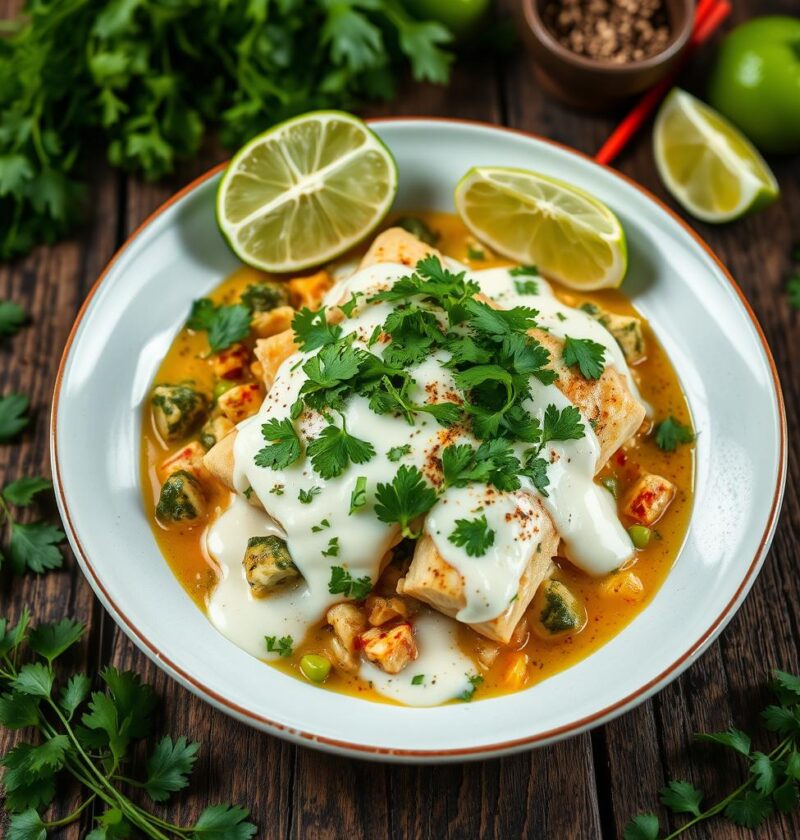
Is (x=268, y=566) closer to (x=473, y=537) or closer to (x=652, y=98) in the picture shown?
(x=473, y=537)

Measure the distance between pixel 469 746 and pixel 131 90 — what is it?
16.2ft

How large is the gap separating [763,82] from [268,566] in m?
4.58

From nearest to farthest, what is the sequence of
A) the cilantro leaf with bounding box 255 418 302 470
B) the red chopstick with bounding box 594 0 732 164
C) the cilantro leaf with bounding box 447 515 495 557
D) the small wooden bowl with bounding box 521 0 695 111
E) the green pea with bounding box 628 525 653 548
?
the cilantro leaf with bounding box 447 515 495 557
the cilantro leaf with bounding box 255 418 302 470
the green pea with bounding box 628 525 653 548
the small wooden bowl with bounding box 521 0 695 111
the red chopstick with bounding box 594 0 732 164

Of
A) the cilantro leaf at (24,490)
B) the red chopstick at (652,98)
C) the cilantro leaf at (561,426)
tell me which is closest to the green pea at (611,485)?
the cilantro leaf at (561,426)

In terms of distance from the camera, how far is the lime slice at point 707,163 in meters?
6.14

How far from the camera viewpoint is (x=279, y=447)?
472cm

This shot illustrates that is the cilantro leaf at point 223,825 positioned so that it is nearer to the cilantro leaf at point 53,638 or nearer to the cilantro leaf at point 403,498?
the cilantro leaf at point 53,638

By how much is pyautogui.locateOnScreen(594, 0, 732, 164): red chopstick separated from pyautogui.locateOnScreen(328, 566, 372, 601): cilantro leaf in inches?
141

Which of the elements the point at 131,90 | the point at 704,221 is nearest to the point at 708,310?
the point at 704,221

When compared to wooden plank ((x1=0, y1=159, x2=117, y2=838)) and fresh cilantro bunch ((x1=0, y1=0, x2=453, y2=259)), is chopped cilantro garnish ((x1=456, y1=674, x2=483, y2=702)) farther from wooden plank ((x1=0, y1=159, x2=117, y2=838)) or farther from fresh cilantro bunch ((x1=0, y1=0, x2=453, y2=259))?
fresh cilantro bunch ((x1=0, y1=0, x2=453, y2=259))

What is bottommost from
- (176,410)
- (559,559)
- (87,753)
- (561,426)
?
(87,753)

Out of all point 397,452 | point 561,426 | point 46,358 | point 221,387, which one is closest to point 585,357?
point 561,426

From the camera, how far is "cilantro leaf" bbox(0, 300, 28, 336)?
6070mm

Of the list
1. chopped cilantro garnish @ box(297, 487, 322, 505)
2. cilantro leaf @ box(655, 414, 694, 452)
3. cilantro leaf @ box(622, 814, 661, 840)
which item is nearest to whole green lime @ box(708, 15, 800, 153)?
cilantro leaf @ box(655, 414, 694, 452)
